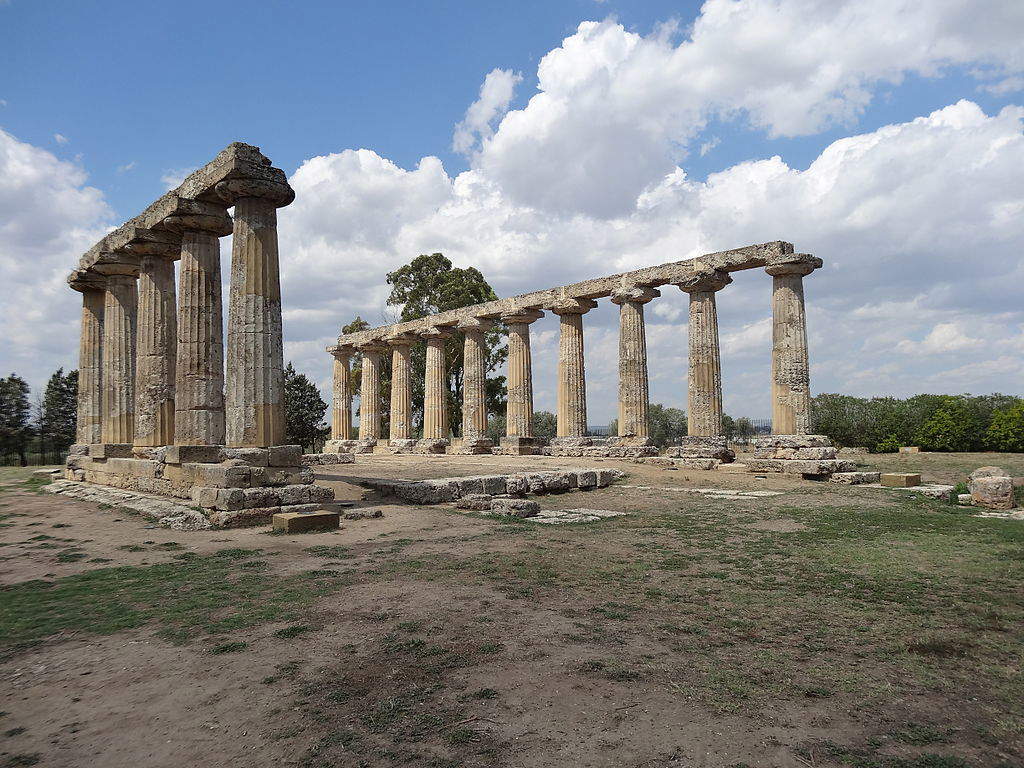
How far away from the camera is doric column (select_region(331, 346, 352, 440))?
36.7m

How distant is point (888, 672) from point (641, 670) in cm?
169

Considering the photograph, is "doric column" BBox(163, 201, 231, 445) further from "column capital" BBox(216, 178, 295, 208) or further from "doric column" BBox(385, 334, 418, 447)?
"doric column" BBox(385, 334, 418, 447)

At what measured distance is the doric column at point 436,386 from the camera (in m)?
32.6

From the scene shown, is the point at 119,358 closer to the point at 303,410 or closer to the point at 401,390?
the point at 401,390

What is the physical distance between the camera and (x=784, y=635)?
4.86 metres

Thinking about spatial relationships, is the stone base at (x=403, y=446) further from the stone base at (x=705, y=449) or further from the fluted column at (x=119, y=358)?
the fluted column at (x=119, y=358)

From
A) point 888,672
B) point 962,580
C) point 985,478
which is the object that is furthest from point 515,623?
point 985,478

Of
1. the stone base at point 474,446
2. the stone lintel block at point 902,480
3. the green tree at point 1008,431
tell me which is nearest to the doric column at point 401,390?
the stone base at point 474,446

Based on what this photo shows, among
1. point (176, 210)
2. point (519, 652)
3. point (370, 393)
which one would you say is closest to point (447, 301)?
point (370, 393)

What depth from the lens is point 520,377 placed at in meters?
28.9

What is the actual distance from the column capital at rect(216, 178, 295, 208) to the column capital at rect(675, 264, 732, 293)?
1535 cm

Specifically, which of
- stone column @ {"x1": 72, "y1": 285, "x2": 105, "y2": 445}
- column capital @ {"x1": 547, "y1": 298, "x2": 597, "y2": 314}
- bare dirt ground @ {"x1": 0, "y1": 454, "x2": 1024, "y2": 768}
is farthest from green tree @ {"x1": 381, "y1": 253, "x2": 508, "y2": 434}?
bare dirt ground @ {"x1": 0, "y1": 454, "x2": 1024, "y2": 768}

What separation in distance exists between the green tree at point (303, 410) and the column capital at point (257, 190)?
35.9 metres

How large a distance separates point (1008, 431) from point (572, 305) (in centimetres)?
2458
